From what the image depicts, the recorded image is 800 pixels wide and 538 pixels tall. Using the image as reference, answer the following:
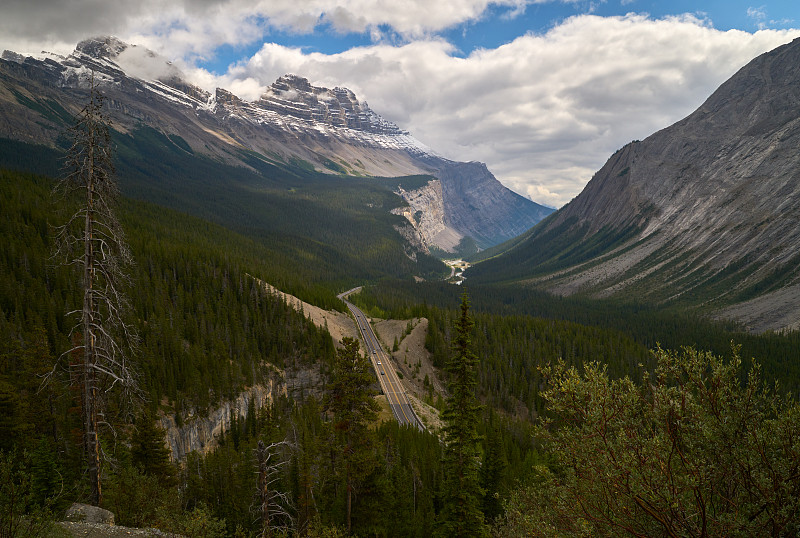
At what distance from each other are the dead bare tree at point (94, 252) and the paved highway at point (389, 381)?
51.1 meters

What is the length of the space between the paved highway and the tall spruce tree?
121 ft

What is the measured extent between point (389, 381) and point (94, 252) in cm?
7164

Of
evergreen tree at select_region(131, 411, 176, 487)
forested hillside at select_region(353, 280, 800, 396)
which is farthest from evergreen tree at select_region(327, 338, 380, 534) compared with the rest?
forested hillside at select_region(353, 280, 800, 396)

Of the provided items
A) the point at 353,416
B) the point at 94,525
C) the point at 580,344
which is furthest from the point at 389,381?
the point at 94,525

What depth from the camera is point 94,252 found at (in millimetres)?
14859

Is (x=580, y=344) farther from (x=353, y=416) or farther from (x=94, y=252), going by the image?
(x=94, y=252)

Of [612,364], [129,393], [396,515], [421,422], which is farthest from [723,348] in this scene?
[129,393]

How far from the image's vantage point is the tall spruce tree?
79.0 ft

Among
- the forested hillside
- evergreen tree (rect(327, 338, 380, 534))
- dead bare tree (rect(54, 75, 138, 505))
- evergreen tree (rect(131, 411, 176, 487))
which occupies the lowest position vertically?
the forested hillside

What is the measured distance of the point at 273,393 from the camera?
79.4 metres

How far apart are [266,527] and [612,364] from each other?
111322 mm

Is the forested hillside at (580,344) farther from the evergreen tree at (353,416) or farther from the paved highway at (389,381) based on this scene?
the evergreen tree at (353,416)

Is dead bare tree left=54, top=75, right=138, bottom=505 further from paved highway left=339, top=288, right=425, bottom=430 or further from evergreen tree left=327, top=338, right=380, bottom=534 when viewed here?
paved highway left=339, top=288, right=425, bottom=430

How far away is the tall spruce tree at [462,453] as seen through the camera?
24.1 m
